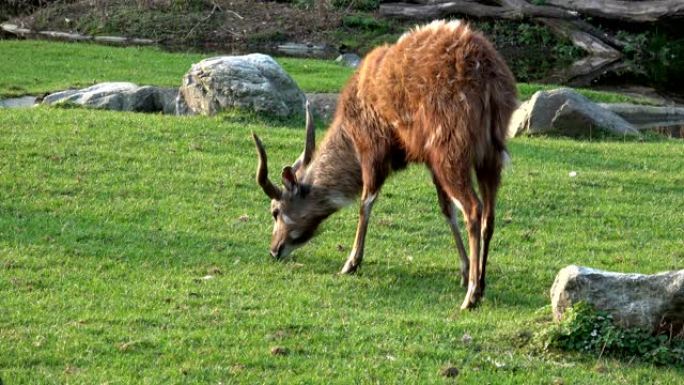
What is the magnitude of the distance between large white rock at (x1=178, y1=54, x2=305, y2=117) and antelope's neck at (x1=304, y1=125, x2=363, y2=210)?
5.78 meters

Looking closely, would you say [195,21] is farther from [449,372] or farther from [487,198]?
[449,372]

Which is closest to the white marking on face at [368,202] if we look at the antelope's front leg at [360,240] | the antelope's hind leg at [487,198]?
the antelope's front leg at [360,240]

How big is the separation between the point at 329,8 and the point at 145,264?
23.3 metres

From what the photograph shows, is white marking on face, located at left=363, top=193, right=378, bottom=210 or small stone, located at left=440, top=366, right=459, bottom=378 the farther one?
white marking on face, located at left=363, top=193, right=378, bottom=210

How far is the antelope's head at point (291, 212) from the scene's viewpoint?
31.7ft

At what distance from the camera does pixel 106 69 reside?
2152cm

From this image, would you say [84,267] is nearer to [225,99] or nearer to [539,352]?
[539,352]

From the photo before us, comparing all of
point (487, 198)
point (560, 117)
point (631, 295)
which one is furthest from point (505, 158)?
point (560, 117)

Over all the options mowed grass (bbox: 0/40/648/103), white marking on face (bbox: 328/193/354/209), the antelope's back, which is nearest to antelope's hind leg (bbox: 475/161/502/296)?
the antelope's back

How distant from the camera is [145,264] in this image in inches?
352

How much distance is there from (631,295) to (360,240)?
283 centimetres

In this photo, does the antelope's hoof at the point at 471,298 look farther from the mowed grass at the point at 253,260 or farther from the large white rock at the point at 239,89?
the large white rock at the point at 239,89

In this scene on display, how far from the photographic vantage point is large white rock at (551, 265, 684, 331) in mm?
7043

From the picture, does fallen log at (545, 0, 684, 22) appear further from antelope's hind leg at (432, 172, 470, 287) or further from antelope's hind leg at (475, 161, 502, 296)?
antelope's hind leg at (475, 161, 502, 296)
